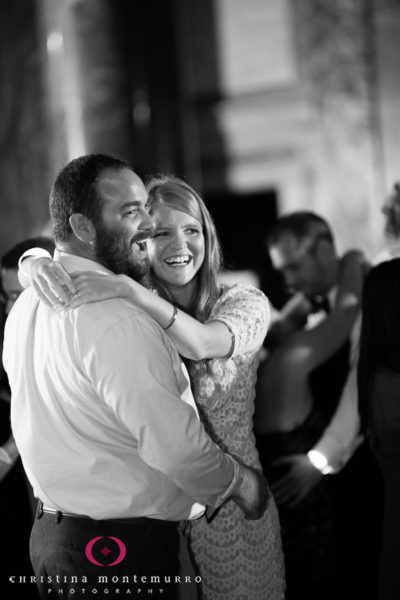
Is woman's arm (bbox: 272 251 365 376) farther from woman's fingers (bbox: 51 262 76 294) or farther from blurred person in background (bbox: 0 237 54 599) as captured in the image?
woman's fingers (bbox: 51 262 76 294)

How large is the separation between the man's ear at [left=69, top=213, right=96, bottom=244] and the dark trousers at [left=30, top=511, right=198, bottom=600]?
0.66m

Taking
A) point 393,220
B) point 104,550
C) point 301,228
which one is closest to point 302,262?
point 301,228

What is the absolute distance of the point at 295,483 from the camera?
252 centimetres

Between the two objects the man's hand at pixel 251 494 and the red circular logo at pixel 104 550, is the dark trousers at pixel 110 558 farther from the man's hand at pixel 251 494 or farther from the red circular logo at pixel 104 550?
the man's hand at pixel 251 494

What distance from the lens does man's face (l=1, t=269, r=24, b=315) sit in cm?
277

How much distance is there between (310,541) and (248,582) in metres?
0.59

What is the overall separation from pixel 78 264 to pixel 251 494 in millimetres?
713

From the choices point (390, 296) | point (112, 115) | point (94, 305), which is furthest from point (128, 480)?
point (112, 115)

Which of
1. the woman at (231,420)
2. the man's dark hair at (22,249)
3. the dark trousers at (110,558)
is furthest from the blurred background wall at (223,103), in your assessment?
the dark trousers at (110,558)

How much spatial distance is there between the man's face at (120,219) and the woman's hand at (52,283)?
0.43 ft

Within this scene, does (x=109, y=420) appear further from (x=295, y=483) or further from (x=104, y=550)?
(x=295, y=483)

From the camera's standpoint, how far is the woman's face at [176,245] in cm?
227

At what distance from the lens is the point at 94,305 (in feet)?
5.44

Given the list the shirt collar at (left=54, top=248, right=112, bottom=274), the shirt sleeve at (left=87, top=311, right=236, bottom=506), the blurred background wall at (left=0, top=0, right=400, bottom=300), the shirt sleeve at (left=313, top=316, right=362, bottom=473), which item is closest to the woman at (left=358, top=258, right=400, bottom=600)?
the shirt sleeve at (left=313, top=316, right=362, bottom=473)
